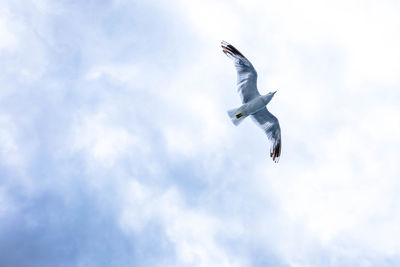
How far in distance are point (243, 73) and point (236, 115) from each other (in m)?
4.37

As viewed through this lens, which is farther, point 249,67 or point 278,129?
point 278,129

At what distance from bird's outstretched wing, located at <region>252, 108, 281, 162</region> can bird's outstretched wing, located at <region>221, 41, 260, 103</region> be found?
3.21 m

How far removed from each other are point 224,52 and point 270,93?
21.1ft

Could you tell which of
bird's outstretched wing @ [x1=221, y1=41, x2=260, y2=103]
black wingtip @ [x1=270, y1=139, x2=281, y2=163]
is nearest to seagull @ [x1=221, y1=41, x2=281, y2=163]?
bird's outstretched wing @ [x1=221, y1=41, x2=260, y2=103]

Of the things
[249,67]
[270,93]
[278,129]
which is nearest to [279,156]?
[278,129]

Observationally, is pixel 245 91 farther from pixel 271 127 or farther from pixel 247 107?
pixel 271 127

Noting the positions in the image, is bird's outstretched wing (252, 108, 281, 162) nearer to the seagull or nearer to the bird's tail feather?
the seagull

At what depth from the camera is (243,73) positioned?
49125 mm

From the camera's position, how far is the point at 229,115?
4928 cm

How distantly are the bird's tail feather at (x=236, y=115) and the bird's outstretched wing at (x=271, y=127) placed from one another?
3098 mm

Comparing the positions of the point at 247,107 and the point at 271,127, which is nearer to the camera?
the point at 247,107

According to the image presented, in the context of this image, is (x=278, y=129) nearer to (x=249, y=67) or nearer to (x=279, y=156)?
(x=279, y=156)

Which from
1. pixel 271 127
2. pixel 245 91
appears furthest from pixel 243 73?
pixel 271 127

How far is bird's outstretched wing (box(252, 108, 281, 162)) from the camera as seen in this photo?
5225 centimetres
